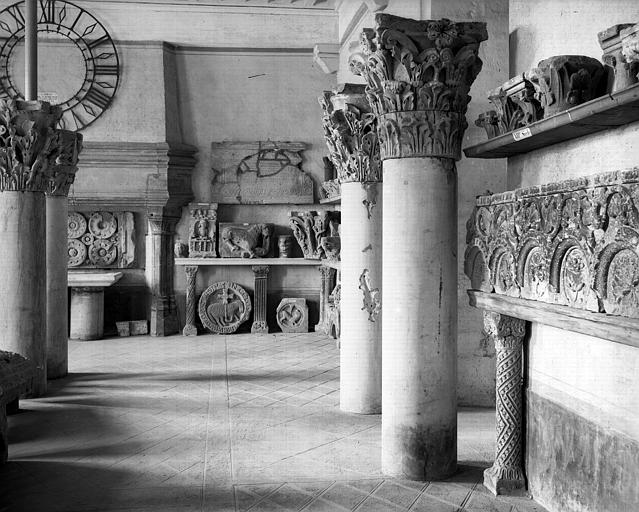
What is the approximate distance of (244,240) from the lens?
13352 millimetres

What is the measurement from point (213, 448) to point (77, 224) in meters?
8.44

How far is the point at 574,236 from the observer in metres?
3.82

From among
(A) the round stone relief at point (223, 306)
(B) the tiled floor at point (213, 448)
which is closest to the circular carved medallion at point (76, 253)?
(A) the round stone relief at point (223, 306)

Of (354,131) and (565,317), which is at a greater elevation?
(354,131)

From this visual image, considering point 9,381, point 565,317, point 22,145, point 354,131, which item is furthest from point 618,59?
point 22,145

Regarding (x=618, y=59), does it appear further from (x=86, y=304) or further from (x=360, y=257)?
(x=86, y=304)

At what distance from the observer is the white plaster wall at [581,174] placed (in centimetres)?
377

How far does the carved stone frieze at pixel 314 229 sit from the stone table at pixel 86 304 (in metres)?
3.31

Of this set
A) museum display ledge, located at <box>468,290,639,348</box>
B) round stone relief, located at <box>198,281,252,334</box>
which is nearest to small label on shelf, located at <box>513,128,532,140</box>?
museum display ledge, located at <box>468,290,639,348</box>

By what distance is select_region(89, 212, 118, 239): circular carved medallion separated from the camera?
1336 cm

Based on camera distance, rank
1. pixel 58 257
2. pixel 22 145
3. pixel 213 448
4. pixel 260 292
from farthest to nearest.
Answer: pixel 260 292, pixel 58 257, pixel 22 145, pixel 213 448

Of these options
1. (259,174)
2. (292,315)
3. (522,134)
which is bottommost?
(292,315)

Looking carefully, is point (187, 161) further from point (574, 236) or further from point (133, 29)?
point (574, 236)

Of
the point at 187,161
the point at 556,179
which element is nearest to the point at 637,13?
the point at 556,179
